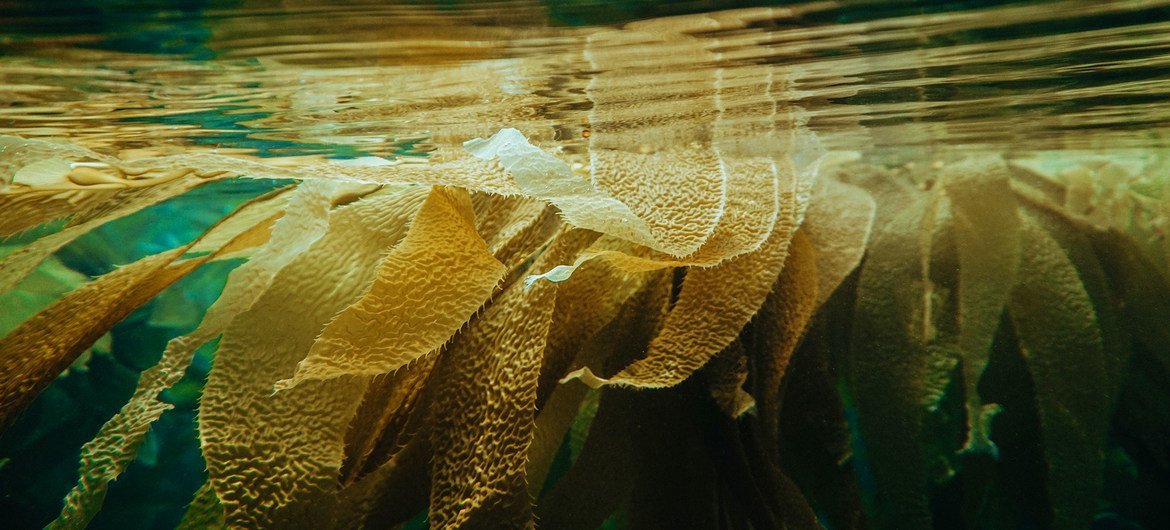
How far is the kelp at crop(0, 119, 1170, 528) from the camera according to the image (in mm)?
525

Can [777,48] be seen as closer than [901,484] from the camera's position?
No

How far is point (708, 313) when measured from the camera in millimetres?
579

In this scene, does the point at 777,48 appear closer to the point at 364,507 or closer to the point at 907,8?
the point at 907,8

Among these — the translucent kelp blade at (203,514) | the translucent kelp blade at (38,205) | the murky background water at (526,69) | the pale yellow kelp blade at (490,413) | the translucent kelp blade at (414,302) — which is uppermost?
the murky background water at (526,69)

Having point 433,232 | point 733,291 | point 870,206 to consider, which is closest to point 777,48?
point 870,206

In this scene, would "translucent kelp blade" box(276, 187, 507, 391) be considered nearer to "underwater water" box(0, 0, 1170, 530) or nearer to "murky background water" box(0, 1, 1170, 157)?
"underwater water" box(0, 0, 1170, 530)

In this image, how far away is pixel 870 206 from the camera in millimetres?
725

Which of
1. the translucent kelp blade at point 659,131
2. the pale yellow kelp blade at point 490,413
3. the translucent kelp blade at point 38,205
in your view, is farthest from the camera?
the translucent kelp blade at point 38,205

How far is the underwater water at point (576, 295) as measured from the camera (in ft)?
1.78

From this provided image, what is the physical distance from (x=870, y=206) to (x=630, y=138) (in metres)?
0.49

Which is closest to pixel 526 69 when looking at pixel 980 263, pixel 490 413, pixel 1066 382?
pixel 490 413

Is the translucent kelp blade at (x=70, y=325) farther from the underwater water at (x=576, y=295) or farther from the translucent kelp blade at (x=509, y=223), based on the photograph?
the translucent kelp blade at (x=509, y=223)

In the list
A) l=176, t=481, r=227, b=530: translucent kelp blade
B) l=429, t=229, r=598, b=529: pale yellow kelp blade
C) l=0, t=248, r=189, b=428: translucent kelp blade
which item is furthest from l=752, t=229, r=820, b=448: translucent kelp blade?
l=0, t=248, r=189, b=428: translucent kelp blade

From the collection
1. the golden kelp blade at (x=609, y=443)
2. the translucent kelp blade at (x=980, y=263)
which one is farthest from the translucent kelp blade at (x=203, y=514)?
the translucent kelp blade at (x=980, y=263)
